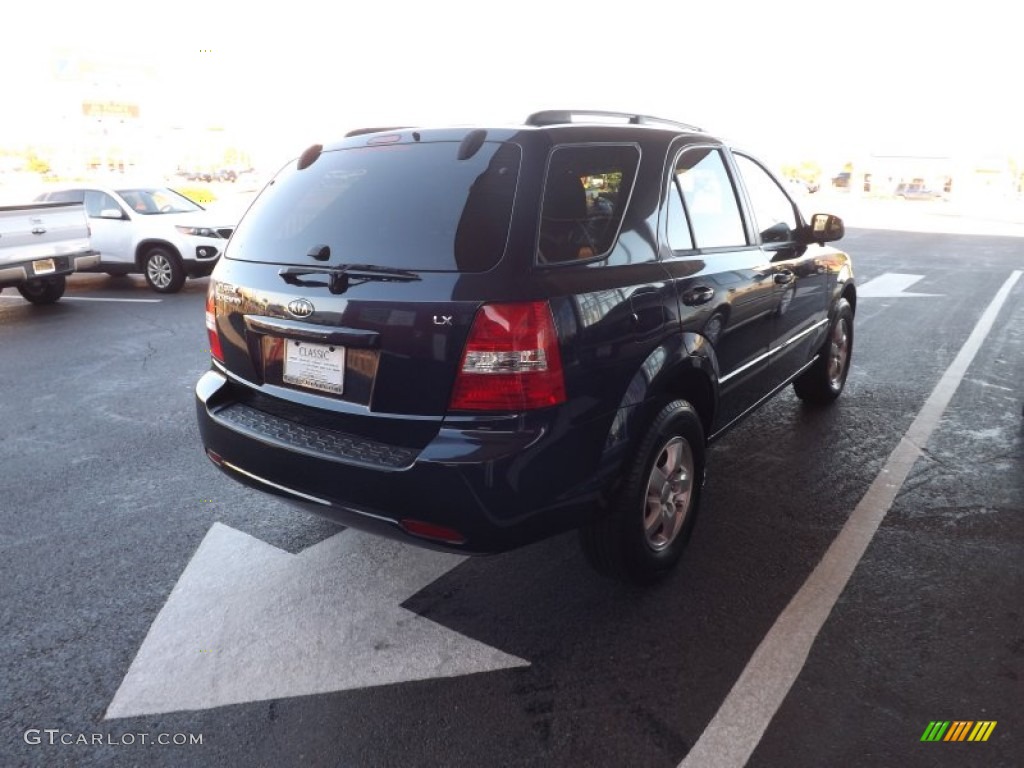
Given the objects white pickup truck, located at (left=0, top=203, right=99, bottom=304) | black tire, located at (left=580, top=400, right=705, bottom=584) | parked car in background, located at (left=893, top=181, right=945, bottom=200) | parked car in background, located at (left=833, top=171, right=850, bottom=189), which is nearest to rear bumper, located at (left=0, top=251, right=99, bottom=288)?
white pickup truck, located at (left=0, top=203, right=99, bottom=304)

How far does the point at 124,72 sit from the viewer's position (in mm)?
53250

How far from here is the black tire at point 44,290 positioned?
10453 mm

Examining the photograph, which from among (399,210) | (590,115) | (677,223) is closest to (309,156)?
(399,210)

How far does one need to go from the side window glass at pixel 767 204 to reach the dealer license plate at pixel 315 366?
2.47m

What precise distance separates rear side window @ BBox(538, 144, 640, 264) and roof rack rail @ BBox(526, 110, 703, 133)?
0.84ft

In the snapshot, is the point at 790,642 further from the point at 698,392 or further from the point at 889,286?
the point at 889,286

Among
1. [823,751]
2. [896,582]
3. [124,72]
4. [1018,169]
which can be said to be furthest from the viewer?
[1018,169]

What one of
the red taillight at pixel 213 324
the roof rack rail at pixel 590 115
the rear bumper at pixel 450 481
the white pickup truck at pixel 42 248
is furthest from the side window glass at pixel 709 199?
the white pickup truck at pixel 42 248

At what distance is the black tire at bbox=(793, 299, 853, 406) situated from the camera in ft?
17.9

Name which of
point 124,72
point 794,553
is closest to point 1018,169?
point 124,72

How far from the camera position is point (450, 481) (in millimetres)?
2492

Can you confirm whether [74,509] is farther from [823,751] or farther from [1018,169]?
[1018,169]

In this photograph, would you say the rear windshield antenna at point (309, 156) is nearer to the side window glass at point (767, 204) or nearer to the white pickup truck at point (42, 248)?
the side window glass at point (767, 204)

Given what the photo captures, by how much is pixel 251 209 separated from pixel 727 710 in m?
2.75
